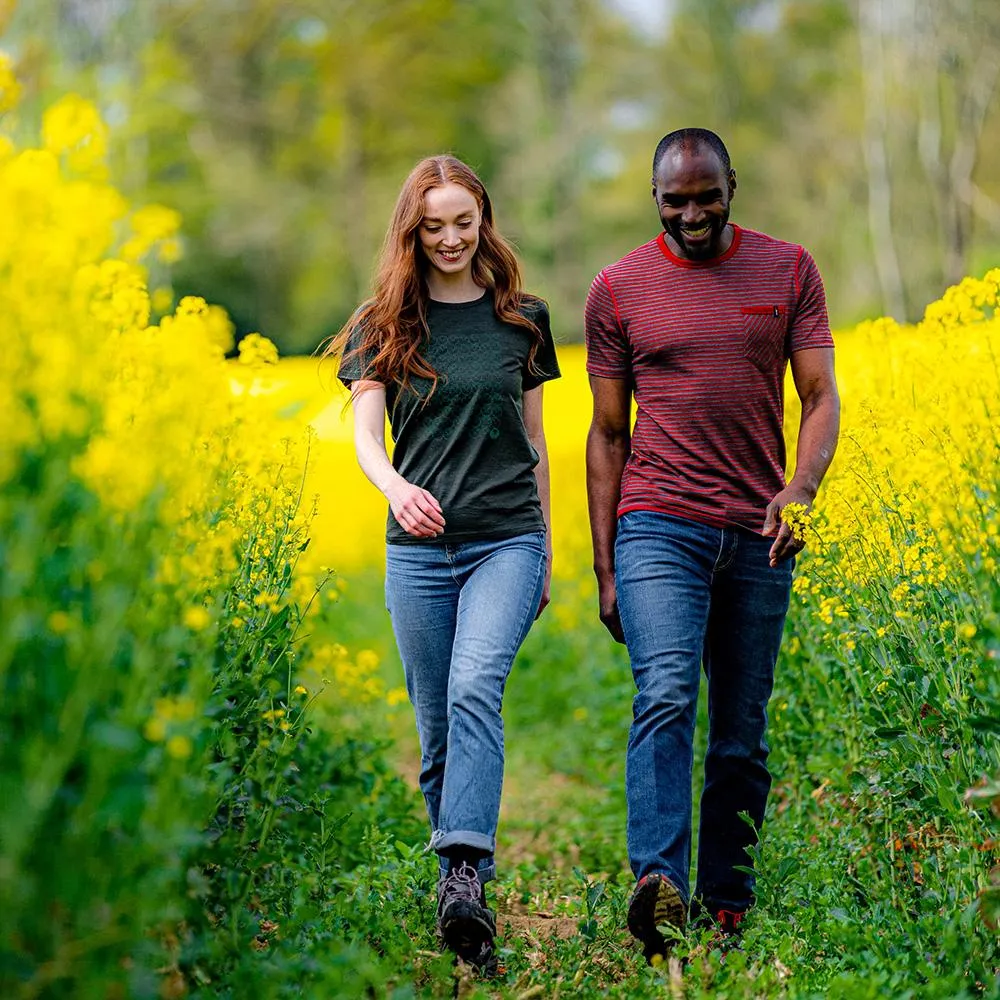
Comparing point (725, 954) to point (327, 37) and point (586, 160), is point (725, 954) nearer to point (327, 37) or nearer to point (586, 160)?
point (586, 160)

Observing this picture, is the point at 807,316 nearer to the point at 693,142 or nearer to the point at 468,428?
the point at 693,142

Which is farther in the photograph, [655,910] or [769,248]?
[769,248]

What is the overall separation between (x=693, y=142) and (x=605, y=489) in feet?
3.17

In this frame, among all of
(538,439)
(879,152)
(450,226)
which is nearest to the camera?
(450,226)

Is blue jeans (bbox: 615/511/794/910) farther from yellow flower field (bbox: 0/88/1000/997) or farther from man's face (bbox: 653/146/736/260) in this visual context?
man's face (bbox: 653/146/736/260)

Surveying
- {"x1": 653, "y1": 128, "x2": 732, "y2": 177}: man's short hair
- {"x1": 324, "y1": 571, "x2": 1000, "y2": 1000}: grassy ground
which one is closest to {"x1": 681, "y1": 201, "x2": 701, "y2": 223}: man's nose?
{"x1": 653, "y1": 128, "x2": 732, "y2": 177}: man's short hair

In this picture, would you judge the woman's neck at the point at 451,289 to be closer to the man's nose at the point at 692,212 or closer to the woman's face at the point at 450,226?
the woman's face at the point at 450,226

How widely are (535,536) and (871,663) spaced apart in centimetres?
94

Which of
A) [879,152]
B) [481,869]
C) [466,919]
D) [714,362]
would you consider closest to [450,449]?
[714,362]

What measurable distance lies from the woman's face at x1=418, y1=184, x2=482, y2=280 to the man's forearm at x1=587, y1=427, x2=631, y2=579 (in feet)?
2.03

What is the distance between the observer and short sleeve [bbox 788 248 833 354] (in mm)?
3878

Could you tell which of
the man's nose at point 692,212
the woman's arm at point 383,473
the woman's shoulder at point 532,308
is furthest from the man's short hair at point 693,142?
the woman's arm at point 383,473

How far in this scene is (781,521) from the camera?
3.70 m

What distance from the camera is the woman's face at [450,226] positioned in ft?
12.6
